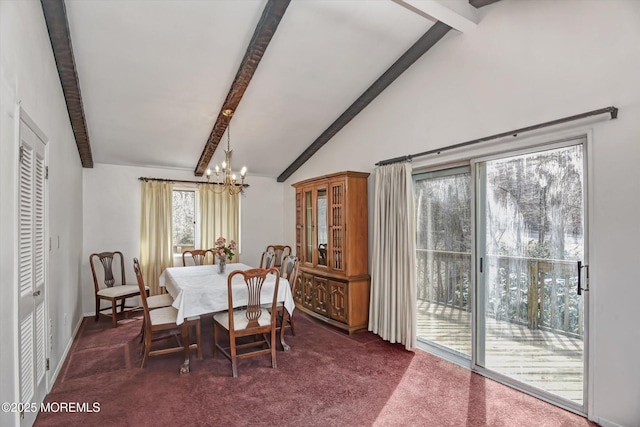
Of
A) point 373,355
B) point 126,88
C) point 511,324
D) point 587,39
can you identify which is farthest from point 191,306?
point 587,39

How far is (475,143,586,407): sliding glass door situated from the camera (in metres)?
2.62

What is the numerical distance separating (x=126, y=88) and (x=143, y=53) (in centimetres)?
62

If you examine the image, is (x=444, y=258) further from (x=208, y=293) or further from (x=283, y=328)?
(x=208, y=293)

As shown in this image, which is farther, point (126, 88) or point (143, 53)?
point (126, 88)

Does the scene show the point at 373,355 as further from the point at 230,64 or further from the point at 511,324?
the point at 230,64

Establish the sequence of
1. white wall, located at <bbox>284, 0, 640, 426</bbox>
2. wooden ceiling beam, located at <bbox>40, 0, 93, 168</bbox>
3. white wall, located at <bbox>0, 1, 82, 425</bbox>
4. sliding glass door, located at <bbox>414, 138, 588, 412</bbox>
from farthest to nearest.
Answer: sliding glass door, located at <bbox>414, 138, 588, 412</bbox> < wooden ceiling beam, located at <bbox>40, 0, 93, 168</bbox> < white wall, located at <bbox>284, 0, 640, 426</bbox> < white wall, located at <bbox>0, 1, 82, 425</bbox>

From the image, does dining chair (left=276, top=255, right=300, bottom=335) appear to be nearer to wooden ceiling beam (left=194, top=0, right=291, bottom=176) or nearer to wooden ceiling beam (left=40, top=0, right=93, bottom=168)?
wooden ceiling beam (left=194, top=0, right=291, bottom=176)

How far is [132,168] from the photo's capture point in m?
5.32

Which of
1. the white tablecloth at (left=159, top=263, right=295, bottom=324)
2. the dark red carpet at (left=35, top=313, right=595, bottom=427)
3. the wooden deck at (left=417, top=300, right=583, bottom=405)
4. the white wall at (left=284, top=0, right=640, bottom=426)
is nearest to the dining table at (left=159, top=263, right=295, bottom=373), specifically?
the white tablecloth at (left=159, top=263, right=295, bottom=324)

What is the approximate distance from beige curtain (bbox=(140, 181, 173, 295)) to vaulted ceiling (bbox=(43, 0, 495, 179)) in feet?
2.01

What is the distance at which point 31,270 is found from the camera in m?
2.23

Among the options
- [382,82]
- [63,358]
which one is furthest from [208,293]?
[382,82]

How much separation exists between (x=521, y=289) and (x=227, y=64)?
350 cm

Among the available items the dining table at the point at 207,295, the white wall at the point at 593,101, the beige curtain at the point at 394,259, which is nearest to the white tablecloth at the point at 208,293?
the dining table at the point at 207,295
